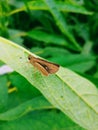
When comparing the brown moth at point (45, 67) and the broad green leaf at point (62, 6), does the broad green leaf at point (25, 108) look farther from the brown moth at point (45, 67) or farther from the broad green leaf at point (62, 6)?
the broad green leaf at point (62, 6)

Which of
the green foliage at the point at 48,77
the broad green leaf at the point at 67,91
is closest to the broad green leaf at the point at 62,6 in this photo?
the green foliage at the point at 48,77

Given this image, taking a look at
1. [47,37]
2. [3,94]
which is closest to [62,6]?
[47,37]

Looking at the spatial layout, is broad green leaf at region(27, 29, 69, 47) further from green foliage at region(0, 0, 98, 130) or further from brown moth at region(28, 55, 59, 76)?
brown moth at region(28, 55, 59, 76)

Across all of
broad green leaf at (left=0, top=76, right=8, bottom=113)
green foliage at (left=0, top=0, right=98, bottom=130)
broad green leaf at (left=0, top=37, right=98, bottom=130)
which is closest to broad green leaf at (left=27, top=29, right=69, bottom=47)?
green foliage at (left=0, top=0, right=98, bottom=130)

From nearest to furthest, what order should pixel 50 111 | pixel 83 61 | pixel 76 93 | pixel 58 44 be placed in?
pixel 76 93 < pixel 50 111 < pixel 83 61 < pixel 58 44

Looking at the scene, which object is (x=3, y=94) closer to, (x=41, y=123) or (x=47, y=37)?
(x=41, y=123)

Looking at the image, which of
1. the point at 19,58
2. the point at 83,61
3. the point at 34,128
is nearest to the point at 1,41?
the point at 19,58

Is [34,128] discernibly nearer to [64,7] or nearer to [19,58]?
[19,58]
